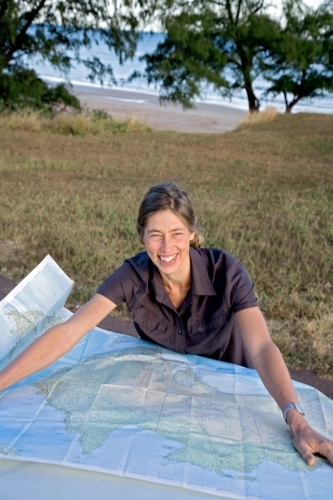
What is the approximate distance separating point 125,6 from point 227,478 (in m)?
14.7

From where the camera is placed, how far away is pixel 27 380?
109 inches

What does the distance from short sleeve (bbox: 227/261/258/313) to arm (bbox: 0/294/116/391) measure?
0.49 meters

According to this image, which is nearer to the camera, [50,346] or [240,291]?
[50,346]

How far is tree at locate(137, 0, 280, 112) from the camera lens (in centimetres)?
1955

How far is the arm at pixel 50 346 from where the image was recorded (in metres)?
2.51

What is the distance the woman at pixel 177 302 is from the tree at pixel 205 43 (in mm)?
16959

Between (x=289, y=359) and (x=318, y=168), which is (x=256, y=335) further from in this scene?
(x=318, y=168)

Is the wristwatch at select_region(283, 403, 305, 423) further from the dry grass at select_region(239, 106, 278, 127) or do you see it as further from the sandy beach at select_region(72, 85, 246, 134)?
the sandy beach at select_region(72, 85, 246, 134)

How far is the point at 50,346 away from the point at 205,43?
60.2ft

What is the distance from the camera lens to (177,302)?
9.50 feet

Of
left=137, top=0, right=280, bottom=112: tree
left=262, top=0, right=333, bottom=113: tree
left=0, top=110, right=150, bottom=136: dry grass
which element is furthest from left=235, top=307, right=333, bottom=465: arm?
left=262, top=0, right=333, bottom=113: tree

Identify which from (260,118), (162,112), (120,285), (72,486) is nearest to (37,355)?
(120,285)

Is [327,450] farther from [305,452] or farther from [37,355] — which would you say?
[37,355]

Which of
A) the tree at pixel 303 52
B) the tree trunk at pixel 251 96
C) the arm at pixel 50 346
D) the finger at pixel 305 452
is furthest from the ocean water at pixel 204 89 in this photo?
the finger at pixel 305 452
